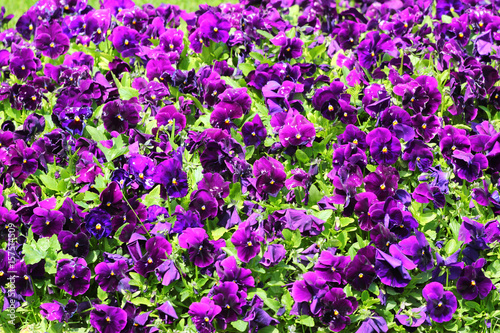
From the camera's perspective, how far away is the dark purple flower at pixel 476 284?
9.16 ft

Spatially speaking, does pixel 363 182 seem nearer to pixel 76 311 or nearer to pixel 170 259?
pixel 170 259

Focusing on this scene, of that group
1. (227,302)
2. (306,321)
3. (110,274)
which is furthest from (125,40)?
(306,321)

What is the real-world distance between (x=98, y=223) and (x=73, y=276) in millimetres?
293

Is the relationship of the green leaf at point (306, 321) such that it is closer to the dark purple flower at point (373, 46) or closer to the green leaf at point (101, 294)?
the green leaf at point (101, 294)

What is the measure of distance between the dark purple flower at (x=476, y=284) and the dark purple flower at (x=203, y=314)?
125 cm

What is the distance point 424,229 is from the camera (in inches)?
121

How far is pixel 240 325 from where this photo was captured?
2.66 meters

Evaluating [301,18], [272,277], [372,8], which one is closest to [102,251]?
[272,277]

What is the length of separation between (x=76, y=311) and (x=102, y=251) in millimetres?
339

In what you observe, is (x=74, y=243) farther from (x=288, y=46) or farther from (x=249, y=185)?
(x=288, y=46)

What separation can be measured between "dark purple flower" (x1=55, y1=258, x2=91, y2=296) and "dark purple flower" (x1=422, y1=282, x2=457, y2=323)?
1726 millimetres

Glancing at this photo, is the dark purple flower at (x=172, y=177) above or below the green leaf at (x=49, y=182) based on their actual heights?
above

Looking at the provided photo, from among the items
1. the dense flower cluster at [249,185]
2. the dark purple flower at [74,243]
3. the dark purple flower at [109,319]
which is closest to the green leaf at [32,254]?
the dense flower cluster at [249,185]

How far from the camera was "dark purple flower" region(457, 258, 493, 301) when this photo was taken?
2791 millimetres
